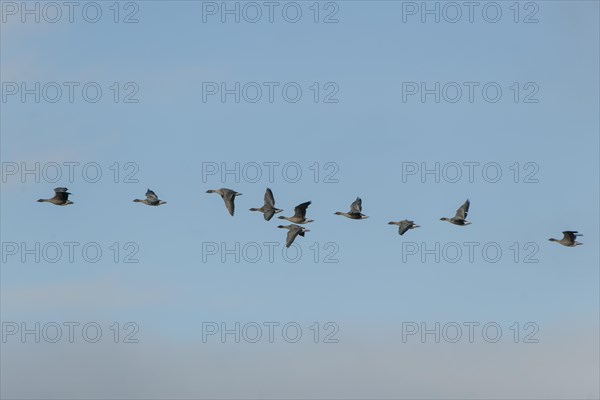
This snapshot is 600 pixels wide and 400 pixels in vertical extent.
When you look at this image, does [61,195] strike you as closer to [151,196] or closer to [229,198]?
[151,196]

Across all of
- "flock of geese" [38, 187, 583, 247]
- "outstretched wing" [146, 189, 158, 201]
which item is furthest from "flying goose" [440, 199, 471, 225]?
"outstretched wing" [146, 189, 158, 201]

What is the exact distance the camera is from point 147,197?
120 metres

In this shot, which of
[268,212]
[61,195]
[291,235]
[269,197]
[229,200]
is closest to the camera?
[229,200]

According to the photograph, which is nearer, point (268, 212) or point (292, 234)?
point (268, 212)

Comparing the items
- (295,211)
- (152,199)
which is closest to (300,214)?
(295,211)

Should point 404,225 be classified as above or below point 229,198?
below

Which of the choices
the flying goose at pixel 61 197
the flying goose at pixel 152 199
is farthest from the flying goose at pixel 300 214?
the flying goose at pixel 61 197

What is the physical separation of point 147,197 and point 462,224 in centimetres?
2113

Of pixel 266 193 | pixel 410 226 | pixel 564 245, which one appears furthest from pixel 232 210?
pixel 564 245

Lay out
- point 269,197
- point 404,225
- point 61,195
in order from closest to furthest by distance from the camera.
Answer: point 269,197 → point 404,225 → point 61,195

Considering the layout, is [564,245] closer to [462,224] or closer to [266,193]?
[462,224]

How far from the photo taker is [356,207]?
4707 inches

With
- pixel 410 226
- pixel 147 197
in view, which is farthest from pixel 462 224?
pixel 147 197

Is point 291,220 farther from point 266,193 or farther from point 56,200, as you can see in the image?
point 56,200
